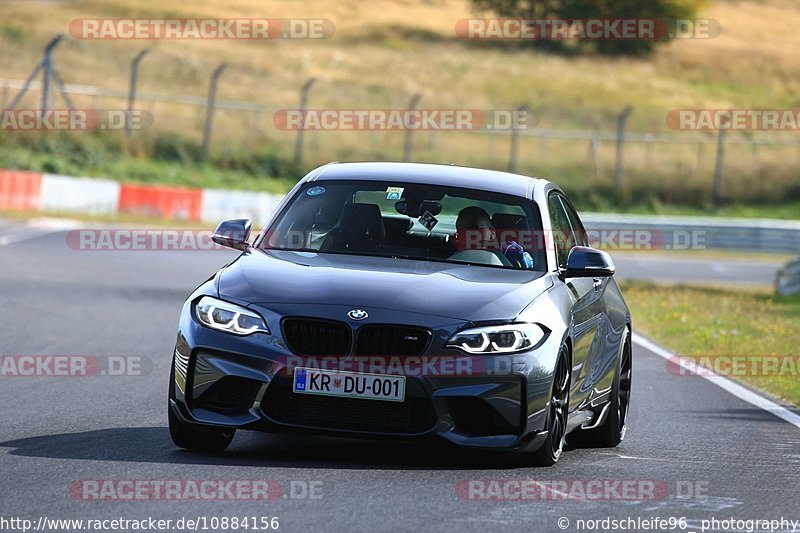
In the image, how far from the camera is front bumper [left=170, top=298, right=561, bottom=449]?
750cm

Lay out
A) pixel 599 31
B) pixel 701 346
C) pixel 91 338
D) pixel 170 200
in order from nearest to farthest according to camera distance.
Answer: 1. pixel 91 338
2. pixel 701 346
3. pixel 170 200
4. pixel 599 31

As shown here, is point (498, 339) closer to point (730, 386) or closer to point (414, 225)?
point (414, 225)

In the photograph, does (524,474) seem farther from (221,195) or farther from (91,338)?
(221,195)

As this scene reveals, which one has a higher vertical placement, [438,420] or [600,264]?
[600,264]

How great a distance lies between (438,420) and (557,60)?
7059 cm

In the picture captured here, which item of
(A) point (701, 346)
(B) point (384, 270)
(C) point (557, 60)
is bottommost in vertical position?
(A) point (701, 346)

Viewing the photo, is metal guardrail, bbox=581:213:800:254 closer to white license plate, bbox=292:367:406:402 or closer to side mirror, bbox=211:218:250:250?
side mirror, bbox=211:218:250:250

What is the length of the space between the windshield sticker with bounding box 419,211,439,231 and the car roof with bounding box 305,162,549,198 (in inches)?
10.2

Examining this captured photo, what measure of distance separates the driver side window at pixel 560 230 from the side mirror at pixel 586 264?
0.26 m

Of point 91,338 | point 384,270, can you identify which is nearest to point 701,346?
point 91,338

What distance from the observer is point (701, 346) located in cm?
1698

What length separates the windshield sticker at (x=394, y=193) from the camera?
8953mm
